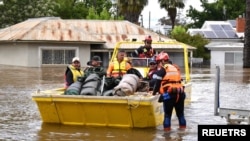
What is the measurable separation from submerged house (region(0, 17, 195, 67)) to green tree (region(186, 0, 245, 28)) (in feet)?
99.2

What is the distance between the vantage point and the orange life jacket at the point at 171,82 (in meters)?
10.4

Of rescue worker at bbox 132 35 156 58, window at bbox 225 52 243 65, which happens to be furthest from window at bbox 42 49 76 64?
rescue worker at bbox 132 35 156 58

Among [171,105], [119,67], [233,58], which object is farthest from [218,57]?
[171,105]

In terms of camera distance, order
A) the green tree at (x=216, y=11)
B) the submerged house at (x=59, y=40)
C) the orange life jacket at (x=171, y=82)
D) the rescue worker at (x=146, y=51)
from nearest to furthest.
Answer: the orange life jacket at (x=171, y=82) → the rescue worker at (x=146, y=51) → the submerged house at (x=59, y=40) → the green tree at (x=216, y=11)

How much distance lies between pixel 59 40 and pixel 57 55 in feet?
7.03

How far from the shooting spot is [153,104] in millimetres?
10531

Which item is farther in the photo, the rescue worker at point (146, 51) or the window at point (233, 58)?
the window at point (233, 58)

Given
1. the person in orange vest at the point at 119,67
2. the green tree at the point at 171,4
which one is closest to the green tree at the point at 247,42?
the green tree at the point at 171,4

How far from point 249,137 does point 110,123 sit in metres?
4.40

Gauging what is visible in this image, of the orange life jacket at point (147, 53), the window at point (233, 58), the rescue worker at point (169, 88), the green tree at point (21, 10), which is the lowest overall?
the window at point (233, 58)

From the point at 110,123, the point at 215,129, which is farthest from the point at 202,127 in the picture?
the point at 110,123

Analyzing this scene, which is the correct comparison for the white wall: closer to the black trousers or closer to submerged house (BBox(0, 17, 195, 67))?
submerged house (BBox(0, 17, 195, 67))

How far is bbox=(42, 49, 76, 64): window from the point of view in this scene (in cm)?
4659

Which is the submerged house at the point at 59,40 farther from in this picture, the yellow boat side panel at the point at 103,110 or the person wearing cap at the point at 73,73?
the yellow boat side panel at the point at 103,110
